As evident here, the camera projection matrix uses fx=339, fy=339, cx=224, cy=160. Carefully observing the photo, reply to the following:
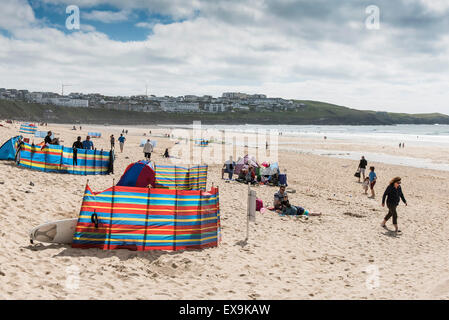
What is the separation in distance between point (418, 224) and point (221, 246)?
808 cm

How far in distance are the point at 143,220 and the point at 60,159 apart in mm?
9109

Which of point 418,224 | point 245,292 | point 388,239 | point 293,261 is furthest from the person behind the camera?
point 418,224

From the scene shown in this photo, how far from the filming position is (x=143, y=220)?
7.45 metres

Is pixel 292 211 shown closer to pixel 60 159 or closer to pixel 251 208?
pixel 251 208

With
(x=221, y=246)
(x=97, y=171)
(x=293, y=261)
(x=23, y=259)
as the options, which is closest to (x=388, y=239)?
(x=293, y=261)

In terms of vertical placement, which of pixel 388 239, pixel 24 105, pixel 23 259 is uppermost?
pixel 24 105

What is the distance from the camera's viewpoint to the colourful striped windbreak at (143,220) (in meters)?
7.21

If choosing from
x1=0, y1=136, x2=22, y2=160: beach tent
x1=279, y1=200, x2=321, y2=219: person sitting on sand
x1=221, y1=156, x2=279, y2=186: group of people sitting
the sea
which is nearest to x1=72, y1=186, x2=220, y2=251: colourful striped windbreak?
x1=279, y1=200, x2=321, y2=219: person sitting on sand

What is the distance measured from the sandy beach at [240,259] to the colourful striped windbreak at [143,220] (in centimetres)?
27

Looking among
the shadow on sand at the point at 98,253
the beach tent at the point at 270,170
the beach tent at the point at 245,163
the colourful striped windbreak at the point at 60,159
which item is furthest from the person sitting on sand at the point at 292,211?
the colourful striped windbreak at the point at 60,159

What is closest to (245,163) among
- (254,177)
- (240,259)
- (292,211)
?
(254,177)

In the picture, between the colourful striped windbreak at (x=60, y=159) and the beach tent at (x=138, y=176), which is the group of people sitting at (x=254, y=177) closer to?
the colourful striped windbreak at (x=60, y=159)
